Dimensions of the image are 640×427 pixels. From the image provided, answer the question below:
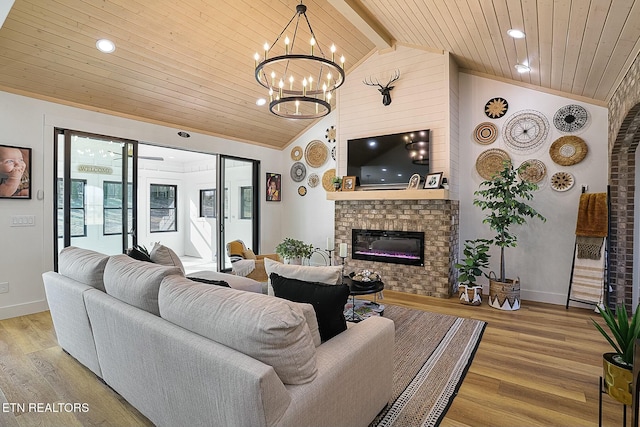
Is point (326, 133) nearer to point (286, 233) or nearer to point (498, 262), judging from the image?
point (286, 233)

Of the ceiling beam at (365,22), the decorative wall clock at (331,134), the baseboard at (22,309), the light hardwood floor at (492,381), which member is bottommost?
the light hardwood floor at (492,381)

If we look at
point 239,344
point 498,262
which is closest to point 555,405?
point 239,344

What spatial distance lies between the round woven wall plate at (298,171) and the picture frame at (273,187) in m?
0.32

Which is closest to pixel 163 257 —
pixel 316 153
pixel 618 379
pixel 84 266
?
pixel 84 266

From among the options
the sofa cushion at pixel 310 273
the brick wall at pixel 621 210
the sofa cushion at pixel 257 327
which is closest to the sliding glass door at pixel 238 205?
the sofa cushion at pixel 310 273

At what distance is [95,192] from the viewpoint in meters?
4.55

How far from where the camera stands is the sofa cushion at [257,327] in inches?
52.4

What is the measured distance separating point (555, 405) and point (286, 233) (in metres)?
5.53

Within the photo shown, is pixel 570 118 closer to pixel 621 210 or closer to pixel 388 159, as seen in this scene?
pixel 621 210

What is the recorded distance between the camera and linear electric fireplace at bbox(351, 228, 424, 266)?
497 centimetres

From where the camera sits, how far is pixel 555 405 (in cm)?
220

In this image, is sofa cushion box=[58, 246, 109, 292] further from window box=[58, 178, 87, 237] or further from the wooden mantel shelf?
the wooden mantel shelf

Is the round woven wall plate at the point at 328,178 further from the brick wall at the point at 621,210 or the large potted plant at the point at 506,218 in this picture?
the brick wall at the point at 621,210

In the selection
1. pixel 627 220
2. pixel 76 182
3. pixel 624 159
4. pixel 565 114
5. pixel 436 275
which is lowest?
pixel 436 275
